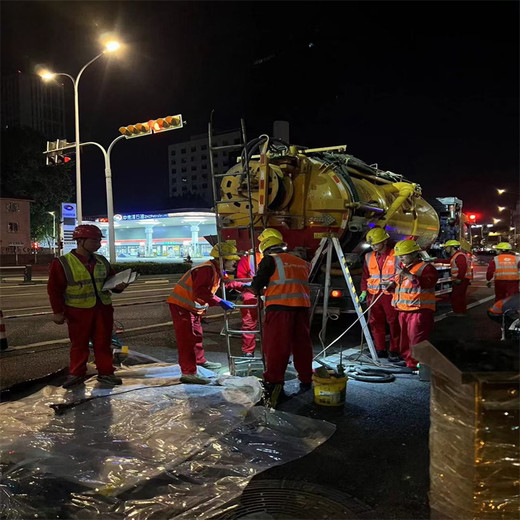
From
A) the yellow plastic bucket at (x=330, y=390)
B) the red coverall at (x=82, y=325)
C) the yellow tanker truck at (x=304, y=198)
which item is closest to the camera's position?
the yellow plastic bucket at (x=330, y=390)

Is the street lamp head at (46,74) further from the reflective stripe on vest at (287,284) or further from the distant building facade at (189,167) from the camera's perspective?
the distant building facade at (189,167)

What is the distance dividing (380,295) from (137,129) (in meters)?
12.0

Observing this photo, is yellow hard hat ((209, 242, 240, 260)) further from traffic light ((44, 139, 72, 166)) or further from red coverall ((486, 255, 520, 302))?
traffic light ((44, 139, 72, 166))

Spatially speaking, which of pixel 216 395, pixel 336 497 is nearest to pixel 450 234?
pixel 216 395

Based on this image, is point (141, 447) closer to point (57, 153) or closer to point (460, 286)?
point (460, 286)

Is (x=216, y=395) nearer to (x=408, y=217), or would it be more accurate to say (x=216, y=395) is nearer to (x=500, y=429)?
(x=500, y=429)

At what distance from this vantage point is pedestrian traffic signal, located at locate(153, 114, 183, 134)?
593 inches

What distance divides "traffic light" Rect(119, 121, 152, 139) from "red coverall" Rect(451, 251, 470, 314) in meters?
10.5

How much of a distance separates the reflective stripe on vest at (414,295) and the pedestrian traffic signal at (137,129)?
12.0 m

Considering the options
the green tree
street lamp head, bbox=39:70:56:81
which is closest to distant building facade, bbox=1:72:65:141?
the green tree

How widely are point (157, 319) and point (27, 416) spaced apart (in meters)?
5.86

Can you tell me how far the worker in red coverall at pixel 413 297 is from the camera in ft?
19.0

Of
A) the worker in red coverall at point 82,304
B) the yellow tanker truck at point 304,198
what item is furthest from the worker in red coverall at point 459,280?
the worker in red coverall at point 82,304

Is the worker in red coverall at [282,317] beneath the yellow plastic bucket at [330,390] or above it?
above
